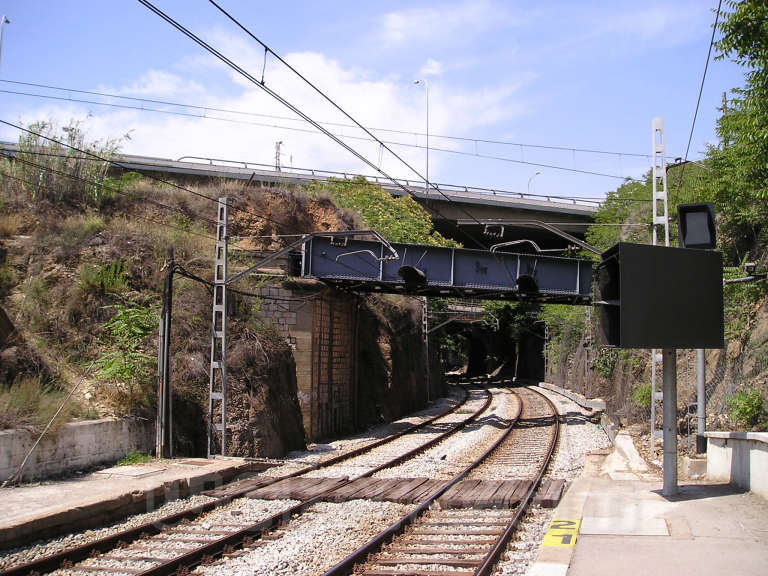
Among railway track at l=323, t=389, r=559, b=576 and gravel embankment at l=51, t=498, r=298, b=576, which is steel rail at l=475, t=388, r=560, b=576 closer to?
railway track at l=323, t=389, r=559, b=576

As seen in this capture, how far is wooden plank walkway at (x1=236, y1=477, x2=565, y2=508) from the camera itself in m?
10.6

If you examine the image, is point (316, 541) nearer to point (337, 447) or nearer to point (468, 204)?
point (337, 447)

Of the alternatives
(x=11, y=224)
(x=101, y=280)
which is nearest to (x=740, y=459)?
(x=101, y=280)

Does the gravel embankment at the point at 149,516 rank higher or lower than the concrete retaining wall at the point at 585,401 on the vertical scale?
higher

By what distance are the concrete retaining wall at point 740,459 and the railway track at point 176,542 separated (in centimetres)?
637

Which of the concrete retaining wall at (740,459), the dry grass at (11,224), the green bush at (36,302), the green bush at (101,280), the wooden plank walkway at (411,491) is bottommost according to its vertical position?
the wooden plank walkway at (411,491)

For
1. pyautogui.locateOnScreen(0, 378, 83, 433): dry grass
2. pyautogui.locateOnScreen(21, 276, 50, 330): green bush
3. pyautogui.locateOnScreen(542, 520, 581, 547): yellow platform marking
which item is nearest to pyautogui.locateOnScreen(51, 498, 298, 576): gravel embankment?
pyautogui.locateOnScreen(0, 378, 83, 433): dry grass

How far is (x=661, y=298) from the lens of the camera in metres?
8.56

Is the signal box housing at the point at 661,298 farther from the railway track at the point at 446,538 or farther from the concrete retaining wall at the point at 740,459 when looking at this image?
the railway track at the point at 446,538

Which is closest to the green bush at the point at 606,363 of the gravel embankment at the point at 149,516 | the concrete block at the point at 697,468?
the gravel embankment at the point at 149,516

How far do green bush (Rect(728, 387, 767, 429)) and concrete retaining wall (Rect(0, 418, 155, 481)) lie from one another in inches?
464

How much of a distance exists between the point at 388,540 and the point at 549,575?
2.97 metres

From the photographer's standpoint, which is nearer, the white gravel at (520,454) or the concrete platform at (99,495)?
the concrete platform at (99,495)

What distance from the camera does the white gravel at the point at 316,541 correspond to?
24.2 ft
